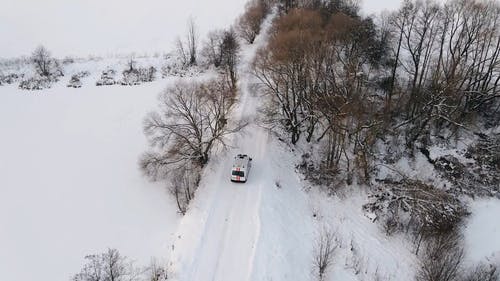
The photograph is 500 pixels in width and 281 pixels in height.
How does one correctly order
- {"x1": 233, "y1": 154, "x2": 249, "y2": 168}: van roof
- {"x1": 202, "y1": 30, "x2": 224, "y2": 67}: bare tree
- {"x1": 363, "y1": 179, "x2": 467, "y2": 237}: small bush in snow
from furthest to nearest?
{"x1": 202, "y1": 30, "x2": 224, "y2": 67}: bare tree
{"x1": 233, "y1": 154, "x2": 249, "y2": 168}: van roof
{"x1": 363, "y1": 179, "x2": 467, "y2": 237}: small bush in snow

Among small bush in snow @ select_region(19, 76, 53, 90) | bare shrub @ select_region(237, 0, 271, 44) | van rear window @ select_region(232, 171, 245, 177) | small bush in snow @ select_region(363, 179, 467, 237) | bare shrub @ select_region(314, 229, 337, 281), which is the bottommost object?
bare shrub @ select_region(314, 229, 337, 281)

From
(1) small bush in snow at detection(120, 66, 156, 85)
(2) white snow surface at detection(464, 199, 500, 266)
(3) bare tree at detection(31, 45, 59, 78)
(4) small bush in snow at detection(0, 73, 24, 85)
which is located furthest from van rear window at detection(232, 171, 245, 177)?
(4) small bush in snow at detection(0, 73, 24, 85)

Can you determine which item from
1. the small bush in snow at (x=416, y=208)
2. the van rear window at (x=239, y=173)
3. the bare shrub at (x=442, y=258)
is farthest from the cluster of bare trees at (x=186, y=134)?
the bare shrub at (x=442, y=258)

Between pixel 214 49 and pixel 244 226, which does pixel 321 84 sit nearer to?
pixel 244 226

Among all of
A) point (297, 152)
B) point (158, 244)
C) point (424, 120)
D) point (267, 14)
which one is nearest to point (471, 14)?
point (424, 120)

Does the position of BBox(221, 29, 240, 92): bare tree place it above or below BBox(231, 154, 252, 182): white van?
above

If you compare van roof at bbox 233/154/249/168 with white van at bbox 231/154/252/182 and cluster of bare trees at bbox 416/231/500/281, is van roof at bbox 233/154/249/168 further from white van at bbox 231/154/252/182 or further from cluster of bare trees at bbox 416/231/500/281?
cluster of bare trees at bbox 416/231/500/281

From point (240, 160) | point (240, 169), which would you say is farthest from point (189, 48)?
point (240, 169)
